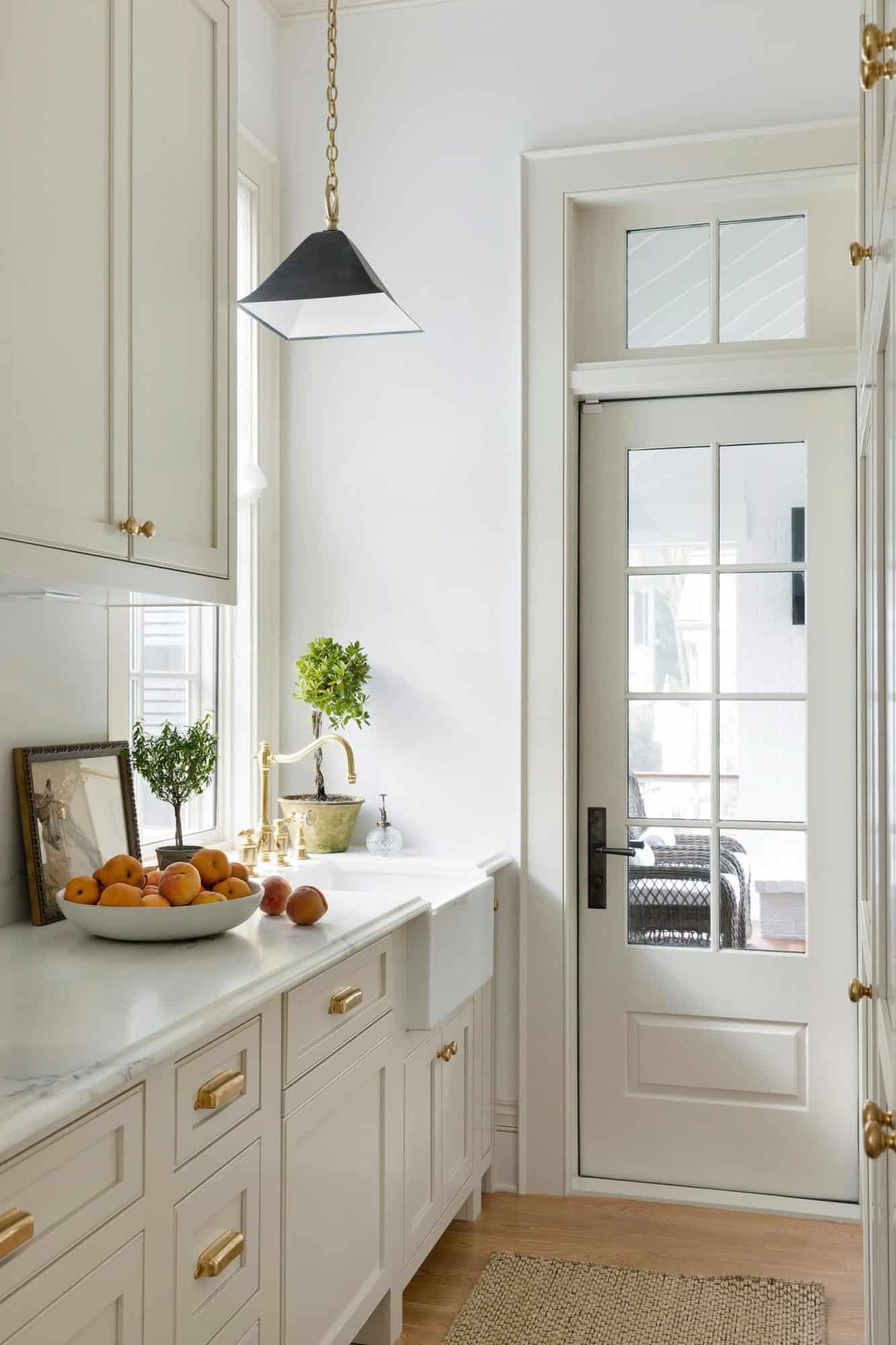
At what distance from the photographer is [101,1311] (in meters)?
1.31

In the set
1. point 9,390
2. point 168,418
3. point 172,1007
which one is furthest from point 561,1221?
point 9,390

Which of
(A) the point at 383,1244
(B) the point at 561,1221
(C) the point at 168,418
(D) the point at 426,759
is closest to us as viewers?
(C) the point at 168,418

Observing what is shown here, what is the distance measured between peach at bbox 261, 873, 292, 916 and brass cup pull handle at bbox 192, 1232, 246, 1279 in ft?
1.95

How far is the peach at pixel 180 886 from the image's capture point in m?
1.87

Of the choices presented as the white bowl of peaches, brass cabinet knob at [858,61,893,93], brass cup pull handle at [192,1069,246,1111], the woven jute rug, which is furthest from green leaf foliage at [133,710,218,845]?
brass cabinet knob at [858,61,893,93]

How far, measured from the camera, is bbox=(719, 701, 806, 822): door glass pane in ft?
10.1

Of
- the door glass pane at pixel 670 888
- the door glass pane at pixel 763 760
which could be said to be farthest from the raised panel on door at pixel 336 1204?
the door glass pane at pixel 763 760

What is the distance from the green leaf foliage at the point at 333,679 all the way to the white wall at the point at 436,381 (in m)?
0.16

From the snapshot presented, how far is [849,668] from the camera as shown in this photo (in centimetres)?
303

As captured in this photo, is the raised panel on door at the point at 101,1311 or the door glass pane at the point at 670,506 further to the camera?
the door glass pane at the point at 670,506

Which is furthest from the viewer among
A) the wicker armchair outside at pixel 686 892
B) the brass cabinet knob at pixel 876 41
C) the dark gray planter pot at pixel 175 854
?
the wicker armchair outside at pixel 686 892

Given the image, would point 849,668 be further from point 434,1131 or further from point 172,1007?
point 172,1007

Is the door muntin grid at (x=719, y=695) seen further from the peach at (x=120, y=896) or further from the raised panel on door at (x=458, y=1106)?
the peach at (x=120, y=896)

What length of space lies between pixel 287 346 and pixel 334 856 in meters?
1.43
